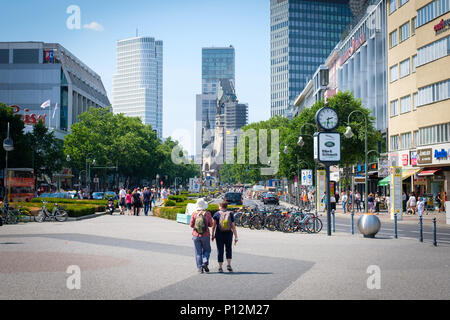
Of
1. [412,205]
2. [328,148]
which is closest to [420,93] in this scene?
[412,205]

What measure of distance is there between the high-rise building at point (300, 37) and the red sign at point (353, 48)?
9209 centimetres

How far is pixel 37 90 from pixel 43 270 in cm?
10655

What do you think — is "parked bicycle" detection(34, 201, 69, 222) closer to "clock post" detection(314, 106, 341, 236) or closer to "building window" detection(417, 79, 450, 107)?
"clock post" detection(314, 106, 341, 236)

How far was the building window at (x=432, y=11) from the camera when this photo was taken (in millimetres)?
44750

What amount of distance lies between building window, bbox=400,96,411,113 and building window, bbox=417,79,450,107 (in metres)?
6.28

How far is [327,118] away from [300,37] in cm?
15709

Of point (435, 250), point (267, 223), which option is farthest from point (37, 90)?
point (435, 250)

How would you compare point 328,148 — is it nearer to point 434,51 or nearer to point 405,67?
point 434,51

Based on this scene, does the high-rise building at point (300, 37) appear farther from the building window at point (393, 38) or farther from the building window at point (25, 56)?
the building window at point (393, 38)

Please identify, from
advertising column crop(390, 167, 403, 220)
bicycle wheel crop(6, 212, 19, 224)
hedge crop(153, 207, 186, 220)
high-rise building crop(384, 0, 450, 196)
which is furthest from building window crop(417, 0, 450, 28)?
bicycle wheel crop(6, 212, 19, 224)

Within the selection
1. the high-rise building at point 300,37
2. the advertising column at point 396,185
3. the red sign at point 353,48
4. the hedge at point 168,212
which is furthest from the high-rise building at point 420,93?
the high-rise building at point 300,37

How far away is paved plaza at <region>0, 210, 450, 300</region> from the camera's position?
33.0ft

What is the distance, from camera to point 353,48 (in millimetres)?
79188

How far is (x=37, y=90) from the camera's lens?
11269 cm
